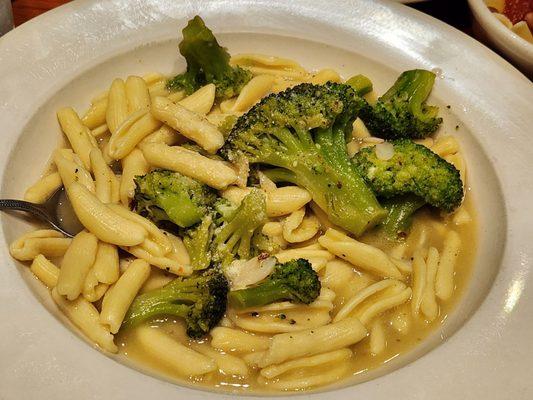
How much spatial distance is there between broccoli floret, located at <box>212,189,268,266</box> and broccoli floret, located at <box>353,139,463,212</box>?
0.41 meters

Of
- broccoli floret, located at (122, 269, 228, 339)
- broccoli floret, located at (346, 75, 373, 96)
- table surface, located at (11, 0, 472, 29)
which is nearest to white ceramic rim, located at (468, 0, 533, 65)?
table surface, located at (11, 0, 472, 29)

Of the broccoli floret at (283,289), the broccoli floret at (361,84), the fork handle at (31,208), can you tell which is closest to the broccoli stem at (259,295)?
the broccoli floret at (283,289)

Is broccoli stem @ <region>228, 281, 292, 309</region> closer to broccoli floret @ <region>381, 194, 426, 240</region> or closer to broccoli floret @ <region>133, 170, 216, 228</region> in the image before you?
broccoli floret @ <region>133, 170, 216, 228</region>

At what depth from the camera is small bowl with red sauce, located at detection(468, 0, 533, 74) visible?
253 cm

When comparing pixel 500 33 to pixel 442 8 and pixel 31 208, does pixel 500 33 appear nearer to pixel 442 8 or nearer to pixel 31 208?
pixel 442 8

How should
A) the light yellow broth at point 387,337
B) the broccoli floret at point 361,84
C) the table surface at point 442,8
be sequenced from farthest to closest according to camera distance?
the table surface at point 442,8
the broccoli floret at point 361,84
the light yellow broth at point 387,337

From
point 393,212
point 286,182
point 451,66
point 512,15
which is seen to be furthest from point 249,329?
point 512,15

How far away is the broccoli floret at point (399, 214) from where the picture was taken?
6.73 feet

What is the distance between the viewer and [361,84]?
241cm

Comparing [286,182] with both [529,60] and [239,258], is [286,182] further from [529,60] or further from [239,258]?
[529,60]

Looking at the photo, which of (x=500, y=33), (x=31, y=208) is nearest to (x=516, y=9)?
(x=500, y=33)

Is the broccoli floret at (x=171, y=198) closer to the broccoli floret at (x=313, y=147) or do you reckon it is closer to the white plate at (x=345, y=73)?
the broccoli floret at (x=313, y=147)

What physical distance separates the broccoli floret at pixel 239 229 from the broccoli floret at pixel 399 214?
0.47 m

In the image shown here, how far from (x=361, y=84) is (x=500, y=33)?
679 mm
